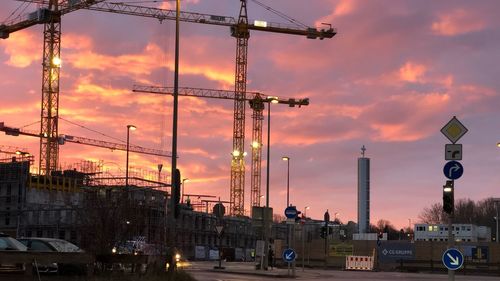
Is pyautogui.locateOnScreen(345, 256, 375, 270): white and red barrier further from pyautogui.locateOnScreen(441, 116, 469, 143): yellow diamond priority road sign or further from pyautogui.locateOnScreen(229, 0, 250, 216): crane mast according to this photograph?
pyautogui.locateOnScreen(229, 0, 250, 216): crane mast

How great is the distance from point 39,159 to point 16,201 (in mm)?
20985

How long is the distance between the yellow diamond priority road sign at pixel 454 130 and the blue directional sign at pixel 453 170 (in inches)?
25.1

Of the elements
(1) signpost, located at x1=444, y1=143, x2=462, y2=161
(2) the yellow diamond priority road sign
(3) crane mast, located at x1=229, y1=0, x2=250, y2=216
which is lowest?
(1) signpost, located at x1=444, y1=143, x2=462, y2=161

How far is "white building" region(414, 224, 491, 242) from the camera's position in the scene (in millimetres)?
153500

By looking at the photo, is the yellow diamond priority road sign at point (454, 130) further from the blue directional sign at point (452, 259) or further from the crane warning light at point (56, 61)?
the crane warning light at point (56, 61)

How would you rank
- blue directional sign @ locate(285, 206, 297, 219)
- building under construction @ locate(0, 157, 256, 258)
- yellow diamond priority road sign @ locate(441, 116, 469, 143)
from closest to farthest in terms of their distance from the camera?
yellow diamond priority road sign @ locate(441, 116, 469, 143) → blue directional sign @ locate(285, 206, 297, 219) → building under construction @ locate(0, 157, 256, 258)

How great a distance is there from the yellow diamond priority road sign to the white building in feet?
449

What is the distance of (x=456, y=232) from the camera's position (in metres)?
159

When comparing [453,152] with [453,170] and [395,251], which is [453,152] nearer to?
[453,170]

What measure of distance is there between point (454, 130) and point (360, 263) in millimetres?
39689

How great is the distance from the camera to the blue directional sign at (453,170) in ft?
55.2

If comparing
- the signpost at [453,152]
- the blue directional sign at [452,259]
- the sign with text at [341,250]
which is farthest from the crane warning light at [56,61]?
the blue directional sign at [452,259]

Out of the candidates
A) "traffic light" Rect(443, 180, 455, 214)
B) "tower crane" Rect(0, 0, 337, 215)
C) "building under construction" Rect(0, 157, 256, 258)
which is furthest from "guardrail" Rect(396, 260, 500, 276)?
"tower crane" Rect(0, 0, 337, 215)

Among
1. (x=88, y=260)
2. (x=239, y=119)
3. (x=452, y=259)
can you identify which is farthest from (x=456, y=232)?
(x=452, y=259)
